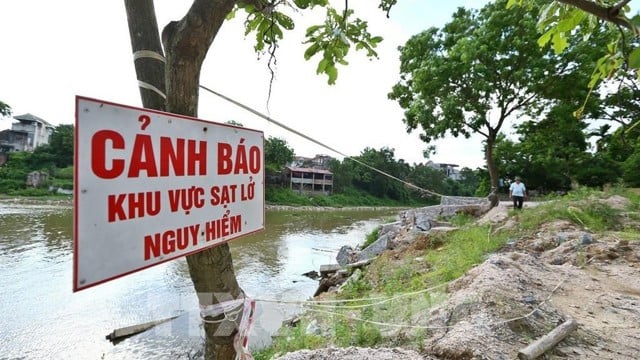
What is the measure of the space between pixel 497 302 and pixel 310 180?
42888mm

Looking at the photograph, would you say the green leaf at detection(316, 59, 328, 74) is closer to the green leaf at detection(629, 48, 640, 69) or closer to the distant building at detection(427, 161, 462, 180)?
the green leaf at detection(629, 48, 640, 69)

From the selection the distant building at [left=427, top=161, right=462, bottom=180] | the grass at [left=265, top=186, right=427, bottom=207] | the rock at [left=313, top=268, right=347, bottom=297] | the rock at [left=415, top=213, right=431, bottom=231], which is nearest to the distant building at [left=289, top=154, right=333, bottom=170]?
the grass at [left=265, top=186, right=427, bottom=207]

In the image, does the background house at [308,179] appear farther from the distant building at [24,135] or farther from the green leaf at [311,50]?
the green leaf at [311,50]

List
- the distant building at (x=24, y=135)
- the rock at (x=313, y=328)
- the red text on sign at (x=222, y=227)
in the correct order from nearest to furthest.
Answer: the red text on sign at (x=222, y=227) < the rock at (x=313, y=328) < the distant building at (x=24, y=135)

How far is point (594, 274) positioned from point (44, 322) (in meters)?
9.08

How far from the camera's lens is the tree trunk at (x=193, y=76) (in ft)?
4.00

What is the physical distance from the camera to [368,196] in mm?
48000

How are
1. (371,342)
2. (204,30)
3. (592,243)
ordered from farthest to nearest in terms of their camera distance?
(592,243), (371,342), (204,30)

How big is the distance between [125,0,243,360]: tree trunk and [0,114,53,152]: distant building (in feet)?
170

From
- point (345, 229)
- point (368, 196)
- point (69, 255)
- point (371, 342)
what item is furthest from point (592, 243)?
point (368, 196)

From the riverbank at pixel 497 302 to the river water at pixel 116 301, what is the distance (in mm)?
1086

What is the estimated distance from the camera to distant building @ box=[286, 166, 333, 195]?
4319cm

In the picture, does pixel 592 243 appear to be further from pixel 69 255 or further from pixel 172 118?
pixel 69 255

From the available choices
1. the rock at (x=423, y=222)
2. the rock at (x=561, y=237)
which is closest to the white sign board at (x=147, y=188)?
the rock at (x=561, y=237)
